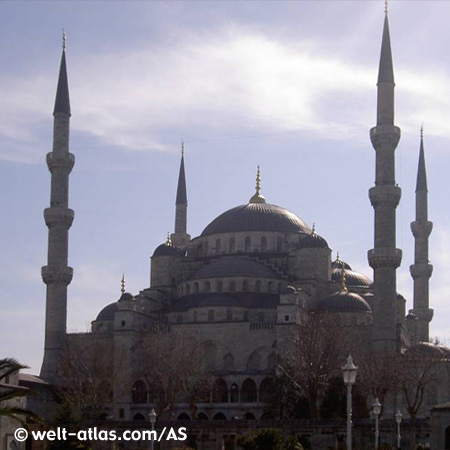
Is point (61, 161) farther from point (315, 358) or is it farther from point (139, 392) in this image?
point (315, 358)

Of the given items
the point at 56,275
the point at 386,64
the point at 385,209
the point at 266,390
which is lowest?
the point at 266,390

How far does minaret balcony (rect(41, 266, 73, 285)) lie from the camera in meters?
50.9

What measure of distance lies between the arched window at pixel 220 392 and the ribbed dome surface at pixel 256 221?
458 inches

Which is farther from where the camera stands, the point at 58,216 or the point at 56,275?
the point at 58,216

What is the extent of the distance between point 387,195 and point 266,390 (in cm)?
1057

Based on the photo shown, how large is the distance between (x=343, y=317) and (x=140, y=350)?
10066 millimetres

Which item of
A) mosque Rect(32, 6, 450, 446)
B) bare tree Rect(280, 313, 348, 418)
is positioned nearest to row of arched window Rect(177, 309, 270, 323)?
mosque Rect(32, 6, 450, 446)

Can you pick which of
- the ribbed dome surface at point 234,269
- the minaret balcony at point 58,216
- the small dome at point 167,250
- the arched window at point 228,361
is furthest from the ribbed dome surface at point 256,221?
the minaret balcony at point 58,216

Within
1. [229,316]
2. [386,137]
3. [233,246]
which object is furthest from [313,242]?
[386,137]

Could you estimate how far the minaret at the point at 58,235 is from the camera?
50.9 m

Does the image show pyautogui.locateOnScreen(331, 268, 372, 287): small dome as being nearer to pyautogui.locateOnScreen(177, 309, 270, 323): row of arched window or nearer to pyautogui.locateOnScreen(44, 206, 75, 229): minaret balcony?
pyautogui.locateOnScreen(177, 309, 270, 323): row of arched window

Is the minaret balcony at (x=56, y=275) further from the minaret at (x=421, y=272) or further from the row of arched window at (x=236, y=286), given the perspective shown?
the minaret at (x=421, y=272)

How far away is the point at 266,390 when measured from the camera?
4784 cm

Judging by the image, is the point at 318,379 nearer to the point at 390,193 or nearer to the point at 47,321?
the point at 390,193
